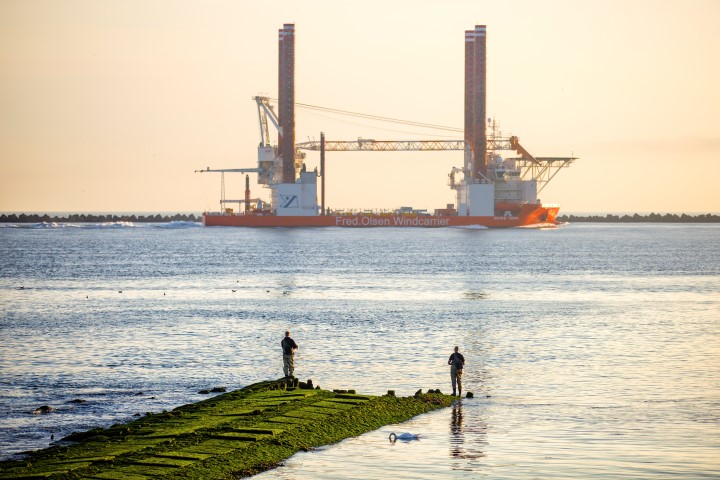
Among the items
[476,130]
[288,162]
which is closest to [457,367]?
[476,130]

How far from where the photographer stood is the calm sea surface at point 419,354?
22812mm

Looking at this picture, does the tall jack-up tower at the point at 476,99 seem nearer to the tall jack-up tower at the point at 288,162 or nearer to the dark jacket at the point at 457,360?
the tall jack-up tower at the point at 288,162

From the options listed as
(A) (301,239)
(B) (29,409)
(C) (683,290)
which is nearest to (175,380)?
(B) (29,409)

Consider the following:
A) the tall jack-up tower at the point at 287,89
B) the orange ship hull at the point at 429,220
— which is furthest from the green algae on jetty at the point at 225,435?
the orange ship hull at the point at 429,220

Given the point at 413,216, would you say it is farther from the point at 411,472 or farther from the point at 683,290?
the point at 411,472

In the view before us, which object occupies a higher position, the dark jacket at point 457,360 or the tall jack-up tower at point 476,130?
the tall jack-up tower at point 476,130

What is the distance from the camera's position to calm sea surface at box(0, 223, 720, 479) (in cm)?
2281

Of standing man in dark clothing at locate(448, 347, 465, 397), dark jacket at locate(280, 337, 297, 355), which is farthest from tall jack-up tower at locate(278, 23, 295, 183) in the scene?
standing man in dark clothing at locate(448, 347, 465, 397)

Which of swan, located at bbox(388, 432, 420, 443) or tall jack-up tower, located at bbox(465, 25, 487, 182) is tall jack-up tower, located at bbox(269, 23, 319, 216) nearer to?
tall jack-up tower, located at bbox(465, 25, 487, 182)

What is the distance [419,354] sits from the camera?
124ft

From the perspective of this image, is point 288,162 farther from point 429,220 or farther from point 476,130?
point 429,220

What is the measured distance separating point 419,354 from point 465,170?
138007mm

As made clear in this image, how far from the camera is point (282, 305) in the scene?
2267 inches

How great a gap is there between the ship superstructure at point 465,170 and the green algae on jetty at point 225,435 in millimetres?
140771
